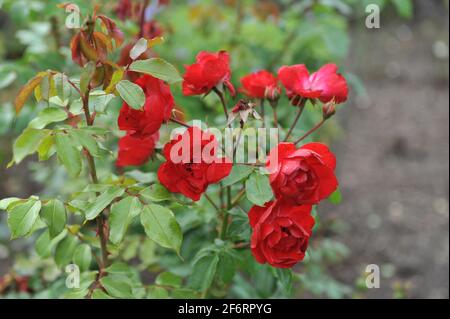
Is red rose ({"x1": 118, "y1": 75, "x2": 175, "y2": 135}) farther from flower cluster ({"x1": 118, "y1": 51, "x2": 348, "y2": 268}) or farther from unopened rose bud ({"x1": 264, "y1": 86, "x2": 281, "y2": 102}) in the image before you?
unopened rose bud ({"x1": 264, "y1": 86, "x2": 281, "y2": 102})

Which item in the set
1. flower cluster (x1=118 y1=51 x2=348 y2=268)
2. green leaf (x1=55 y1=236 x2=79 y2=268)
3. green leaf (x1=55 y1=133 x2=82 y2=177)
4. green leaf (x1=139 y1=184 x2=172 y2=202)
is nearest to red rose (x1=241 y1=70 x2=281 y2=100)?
flower cluster (x1=118 y1=51 x2=348 y2=268)

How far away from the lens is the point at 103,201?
994mm

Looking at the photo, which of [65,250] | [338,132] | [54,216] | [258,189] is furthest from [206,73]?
[338,132]

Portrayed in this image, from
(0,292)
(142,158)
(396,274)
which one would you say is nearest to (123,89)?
(142,158)

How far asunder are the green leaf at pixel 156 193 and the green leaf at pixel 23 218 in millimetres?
177

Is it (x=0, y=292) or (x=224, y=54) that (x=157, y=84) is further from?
(x=0, y=292)

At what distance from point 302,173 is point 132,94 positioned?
285 millimetres

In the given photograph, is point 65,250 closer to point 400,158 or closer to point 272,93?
point 272,93

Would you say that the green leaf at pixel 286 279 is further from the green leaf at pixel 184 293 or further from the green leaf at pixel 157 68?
the green leaf at pixel 157 68

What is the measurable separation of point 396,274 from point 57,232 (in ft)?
5.40

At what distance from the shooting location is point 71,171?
925 millimetres

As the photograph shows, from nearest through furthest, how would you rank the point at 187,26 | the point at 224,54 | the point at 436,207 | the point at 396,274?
the point at 224,54 → the point at 396,274 → the point at 436,207 → the point at 187,26

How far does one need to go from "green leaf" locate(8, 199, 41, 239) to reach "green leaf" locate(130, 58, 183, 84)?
0.94 ft

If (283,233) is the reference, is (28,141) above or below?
above
